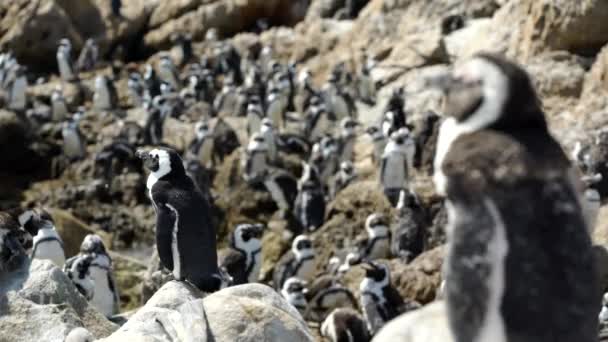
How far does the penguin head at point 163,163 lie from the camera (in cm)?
973

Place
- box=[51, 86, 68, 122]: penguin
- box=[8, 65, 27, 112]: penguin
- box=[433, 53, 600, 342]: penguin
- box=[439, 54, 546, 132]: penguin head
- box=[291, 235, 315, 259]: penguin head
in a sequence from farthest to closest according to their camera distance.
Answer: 1. box=[51, 86, 68, 122]: penguin
2. box=[8, 65, 27, 112]: penguin
3. box=[291, 235, 315, 259]: penguin head
4. box=[439, 54, 546, 132]: penguin head
5. box=[433, 53, 600, 342]: penguin

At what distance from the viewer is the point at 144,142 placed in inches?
1085

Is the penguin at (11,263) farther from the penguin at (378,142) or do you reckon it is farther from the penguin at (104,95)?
the penguin at (104,95)

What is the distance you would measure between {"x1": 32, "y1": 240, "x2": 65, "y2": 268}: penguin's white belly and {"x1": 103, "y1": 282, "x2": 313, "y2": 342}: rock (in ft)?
18.1

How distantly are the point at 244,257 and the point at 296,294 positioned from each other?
773 millimetres

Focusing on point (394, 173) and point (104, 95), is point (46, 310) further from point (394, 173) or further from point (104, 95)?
point (104, 95)

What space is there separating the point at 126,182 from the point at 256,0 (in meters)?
17.5

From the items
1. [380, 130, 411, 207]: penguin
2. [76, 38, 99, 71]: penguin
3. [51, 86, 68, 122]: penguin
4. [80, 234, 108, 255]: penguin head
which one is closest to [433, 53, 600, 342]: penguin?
[80, 234, 108, 255]: penguin head

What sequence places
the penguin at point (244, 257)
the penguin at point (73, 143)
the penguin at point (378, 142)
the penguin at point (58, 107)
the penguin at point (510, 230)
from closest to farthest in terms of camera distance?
the penguin at point (510, 230), the penguin at point (244, 257), the penguin at point (378, 142), the penguin at point (73, 143), the penguin at point (58, 107)

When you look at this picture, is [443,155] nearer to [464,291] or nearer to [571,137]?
[464,291]

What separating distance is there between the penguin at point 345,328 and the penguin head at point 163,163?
228 centimetres

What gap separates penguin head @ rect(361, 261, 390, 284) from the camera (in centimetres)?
1293

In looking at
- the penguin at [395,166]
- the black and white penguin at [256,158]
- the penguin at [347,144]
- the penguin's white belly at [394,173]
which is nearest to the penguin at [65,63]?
the penguin at [347,144]

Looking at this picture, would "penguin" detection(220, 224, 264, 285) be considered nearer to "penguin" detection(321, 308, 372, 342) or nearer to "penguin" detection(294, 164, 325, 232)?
"penguin" detection(321, 308, 372, 342)
